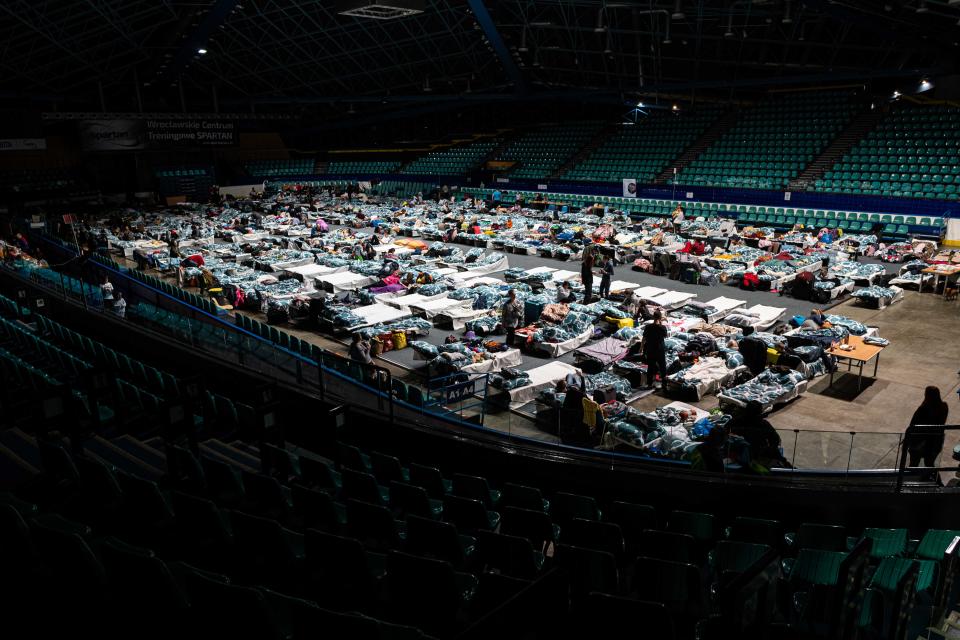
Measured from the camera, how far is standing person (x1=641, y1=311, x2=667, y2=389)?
42.2ft

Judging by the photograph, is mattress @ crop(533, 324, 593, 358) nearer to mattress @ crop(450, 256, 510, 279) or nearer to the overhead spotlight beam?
mattress @ crop(450, 256, 510, 279)

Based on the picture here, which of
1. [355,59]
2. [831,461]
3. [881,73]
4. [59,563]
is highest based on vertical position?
[355,59]

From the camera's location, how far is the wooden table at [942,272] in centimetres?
1931

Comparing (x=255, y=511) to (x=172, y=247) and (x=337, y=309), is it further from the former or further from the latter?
(x=172, y=247)

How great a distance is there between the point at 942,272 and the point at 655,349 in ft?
40.3

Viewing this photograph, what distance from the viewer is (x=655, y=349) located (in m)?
13.0

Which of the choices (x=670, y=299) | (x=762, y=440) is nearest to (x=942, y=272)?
(x=670, y=299)

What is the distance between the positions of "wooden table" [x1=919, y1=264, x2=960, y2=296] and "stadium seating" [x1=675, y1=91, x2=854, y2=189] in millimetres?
15513

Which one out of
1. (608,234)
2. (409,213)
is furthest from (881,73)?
(409,213)

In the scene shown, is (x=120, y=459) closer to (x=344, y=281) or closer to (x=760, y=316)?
(x=344, y=281)

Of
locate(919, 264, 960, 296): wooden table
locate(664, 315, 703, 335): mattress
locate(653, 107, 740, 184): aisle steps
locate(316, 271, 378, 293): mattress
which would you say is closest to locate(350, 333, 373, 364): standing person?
locate(664, 315, 703, 335): mattress

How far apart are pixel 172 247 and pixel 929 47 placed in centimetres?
3135

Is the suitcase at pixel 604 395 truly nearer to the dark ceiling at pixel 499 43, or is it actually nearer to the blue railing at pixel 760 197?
the dark ceiling at pixel 499 43

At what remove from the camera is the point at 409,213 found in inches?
1486
